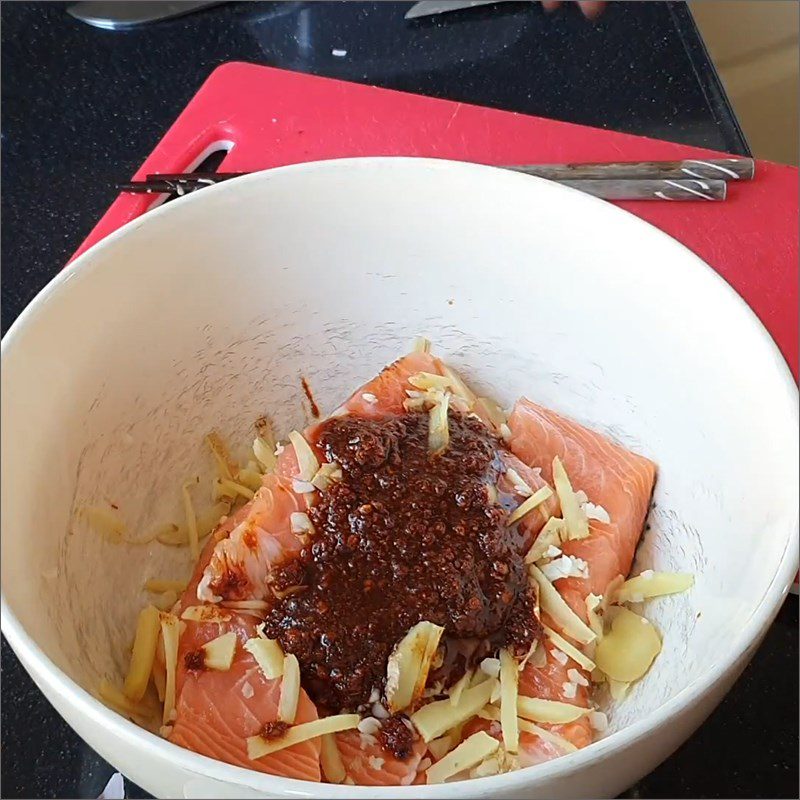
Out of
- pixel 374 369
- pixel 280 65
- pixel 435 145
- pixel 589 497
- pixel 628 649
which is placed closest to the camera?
pixel 628 649

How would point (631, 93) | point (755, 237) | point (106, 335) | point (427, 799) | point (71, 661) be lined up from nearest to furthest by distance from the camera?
1. point (427, 799)
2. point (71, 661)
3. point (106, 335)
4. point (755, 237)
5. point (631, 93)

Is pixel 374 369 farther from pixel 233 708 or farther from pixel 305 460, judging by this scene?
pixel 233 708

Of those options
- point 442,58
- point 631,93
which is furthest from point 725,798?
point 442,58

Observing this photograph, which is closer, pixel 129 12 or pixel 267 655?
pixel 267 655

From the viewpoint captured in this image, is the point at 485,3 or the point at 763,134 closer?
the point at 485,3

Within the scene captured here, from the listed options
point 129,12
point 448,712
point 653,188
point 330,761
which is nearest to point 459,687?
point 448,712

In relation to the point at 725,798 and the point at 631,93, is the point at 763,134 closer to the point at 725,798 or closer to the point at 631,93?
the point at 631,93

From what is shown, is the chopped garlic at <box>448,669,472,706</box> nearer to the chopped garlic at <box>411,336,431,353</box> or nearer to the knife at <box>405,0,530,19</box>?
the chopped garlic at <box>411,336,431,353</box>

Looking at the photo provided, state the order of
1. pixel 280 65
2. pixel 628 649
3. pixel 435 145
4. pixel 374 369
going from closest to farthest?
pixel 628 649 < pixel 374 369 < pixel 435 145 < pixel 280 65
